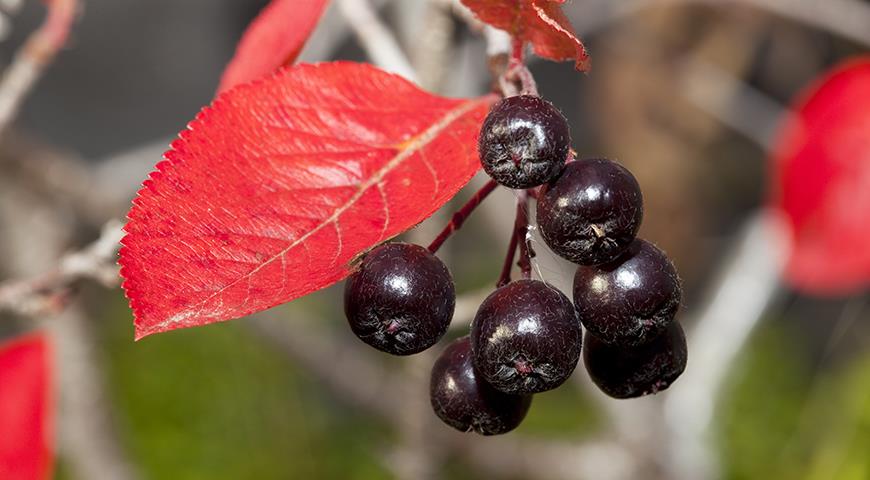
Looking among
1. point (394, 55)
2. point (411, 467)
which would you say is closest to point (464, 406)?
point (394, 55)

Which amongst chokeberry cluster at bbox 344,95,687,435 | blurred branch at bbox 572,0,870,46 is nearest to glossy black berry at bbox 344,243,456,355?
chokeberry cluster at bbox 344,95,687,435

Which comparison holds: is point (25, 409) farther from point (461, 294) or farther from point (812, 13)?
point (461, 294)

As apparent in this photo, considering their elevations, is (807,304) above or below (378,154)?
below

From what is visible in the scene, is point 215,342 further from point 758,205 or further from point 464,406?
point 464,406

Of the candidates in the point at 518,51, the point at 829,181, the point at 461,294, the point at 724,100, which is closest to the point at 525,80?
the point at 518,51

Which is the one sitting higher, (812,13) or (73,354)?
(812,13)

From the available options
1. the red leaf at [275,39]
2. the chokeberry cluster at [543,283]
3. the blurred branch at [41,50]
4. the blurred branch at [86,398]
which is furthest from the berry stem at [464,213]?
the blurred branch at [86,398]

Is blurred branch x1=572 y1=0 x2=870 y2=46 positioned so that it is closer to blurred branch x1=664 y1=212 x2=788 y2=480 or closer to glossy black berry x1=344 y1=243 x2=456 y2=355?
blurred branch x1=664 y1=212 x2=788 y2=480
